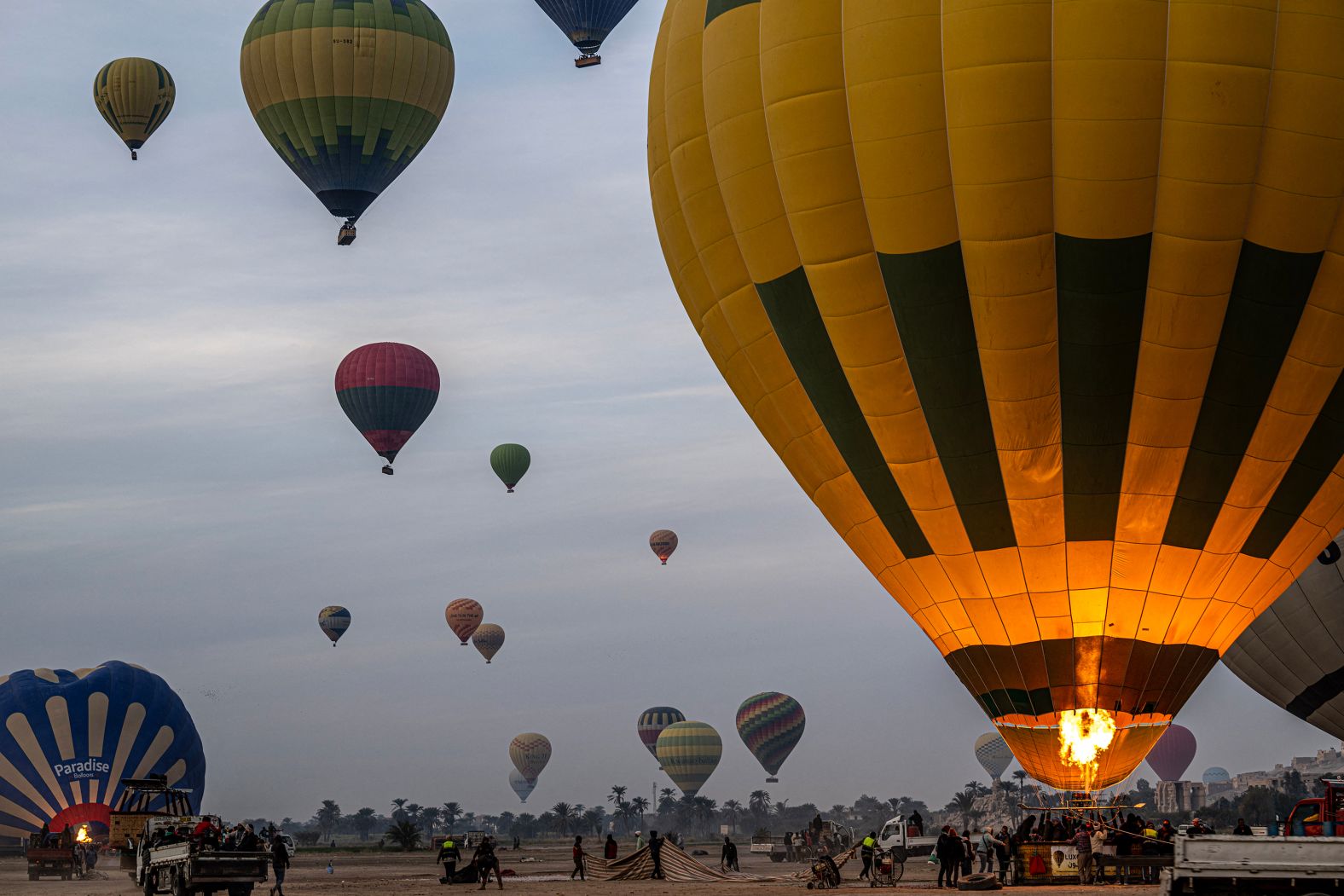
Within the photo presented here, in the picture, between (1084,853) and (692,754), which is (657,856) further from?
(692,754)

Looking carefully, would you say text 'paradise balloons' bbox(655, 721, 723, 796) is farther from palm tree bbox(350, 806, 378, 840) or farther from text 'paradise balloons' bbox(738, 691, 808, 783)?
palm tree bbox(350, 806, 378, 840)

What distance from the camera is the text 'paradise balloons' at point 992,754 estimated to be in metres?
98.8

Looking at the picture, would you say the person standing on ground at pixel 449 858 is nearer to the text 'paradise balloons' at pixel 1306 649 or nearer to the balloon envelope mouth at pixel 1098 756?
the balloon envelope mouth at pixel 1098 756

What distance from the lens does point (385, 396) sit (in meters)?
46.8

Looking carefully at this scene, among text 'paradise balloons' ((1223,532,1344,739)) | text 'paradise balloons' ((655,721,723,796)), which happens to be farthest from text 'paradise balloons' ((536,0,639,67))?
text 'paradise balloons' ((655,721,723,796))

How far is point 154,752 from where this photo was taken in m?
39.1

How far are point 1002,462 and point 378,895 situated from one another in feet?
41.0

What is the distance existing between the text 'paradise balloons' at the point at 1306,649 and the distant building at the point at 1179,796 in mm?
108746

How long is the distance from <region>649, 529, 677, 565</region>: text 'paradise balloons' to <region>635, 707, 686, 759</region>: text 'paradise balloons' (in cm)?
1599

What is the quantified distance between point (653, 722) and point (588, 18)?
4863 cm

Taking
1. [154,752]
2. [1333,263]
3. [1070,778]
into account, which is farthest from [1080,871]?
[154,752]

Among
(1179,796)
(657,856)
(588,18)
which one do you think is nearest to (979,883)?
(657,856)

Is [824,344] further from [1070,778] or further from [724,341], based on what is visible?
[1070,778]

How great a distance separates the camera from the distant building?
138000mm
